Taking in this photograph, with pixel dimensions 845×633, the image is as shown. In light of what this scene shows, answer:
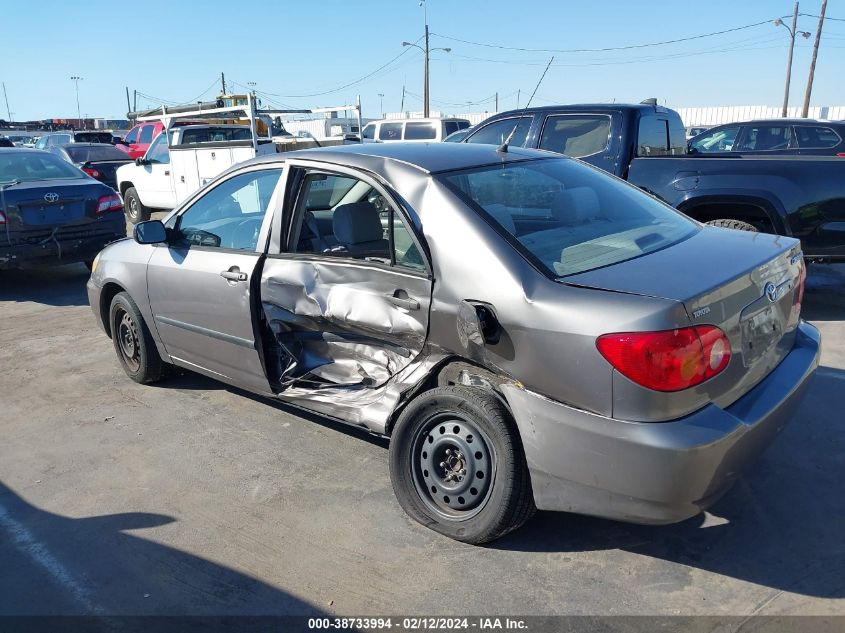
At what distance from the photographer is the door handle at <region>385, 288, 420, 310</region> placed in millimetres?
3219

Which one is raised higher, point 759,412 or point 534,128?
point 534,128

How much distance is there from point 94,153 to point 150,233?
1340 centimetres

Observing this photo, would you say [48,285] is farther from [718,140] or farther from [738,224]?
[718,140]

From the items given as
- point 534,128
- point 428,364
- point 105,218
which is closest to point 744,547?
point 428,364

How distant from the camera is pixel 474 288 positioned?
2977 millimetres

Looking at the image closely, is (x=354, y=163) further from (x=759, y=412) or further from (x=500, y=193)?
(x=759, y=412)

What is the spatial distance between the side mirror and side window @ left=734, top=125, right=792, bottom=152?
9977mm

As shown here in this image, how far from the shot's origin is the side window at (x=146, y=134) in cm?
1789

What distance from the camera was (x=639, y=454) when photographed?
100 inches

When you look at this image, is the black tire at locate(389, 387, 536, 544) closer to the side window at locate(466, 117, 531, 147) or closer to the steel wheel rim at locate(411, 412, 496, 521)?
the steel wheel rim at locate(411, 412, 496, 521)

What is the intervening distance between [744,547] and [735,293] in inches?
44.6

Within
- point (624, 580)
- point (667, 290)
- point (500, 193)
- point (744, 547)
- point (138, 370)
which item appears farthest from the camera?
point (138, 370)

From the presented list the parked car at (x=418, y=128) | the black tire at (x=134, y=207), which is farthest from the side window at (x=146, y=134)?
the parked car at (x=418, y=128)

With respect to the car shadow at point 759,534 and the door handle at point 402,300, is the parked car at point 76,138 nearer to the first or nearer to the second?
the door handle at point 402,300
